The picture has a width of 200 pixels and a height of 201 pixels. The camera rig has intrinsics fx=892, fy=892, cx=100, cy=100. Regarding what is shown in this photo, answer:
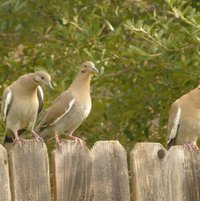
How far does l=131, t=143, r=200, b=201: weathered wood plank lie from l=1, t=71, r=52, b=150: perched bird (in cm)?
237

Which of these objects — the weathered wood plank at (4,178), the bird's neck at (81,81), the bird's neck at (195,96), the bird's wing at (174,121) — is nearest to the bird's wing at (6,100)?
the bird's neck at (81,81)

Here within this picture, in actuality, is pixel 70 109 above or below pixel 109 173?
above

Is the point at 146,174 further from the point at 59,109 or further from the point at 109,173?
the point at 59,109

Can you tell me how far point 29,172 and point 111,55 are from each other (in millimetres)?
3303

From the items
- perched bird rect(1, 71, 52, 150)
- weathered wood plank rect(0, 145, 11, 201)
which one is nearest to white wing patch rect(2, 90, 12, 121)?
perched bird rect(1, 71, 52, 150)

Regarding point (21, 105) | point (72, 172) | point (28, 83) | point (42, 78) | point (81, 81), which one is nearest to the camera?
point (72, 172)

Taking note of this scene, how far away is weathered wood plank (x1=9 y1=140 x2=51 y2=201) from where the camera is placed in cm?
420

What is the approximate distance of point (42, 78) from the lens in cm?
670

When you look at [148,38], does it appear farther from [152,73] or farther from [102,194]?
[102,194]

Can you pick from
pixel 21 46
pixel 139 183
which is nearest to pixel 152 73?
pixel 21 46

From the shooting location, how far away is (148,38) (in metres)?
6.91

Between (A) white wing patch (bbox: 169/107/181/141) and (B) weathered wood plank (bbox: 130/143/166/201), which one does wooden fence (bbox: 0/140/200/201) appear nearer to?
(B) weathered wood plank (bbox: 130/143/166/201)

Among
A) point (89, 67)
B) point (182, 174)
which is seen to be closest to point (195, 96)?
point (89, 67)

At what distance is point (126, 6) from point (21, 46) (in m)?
1.42
